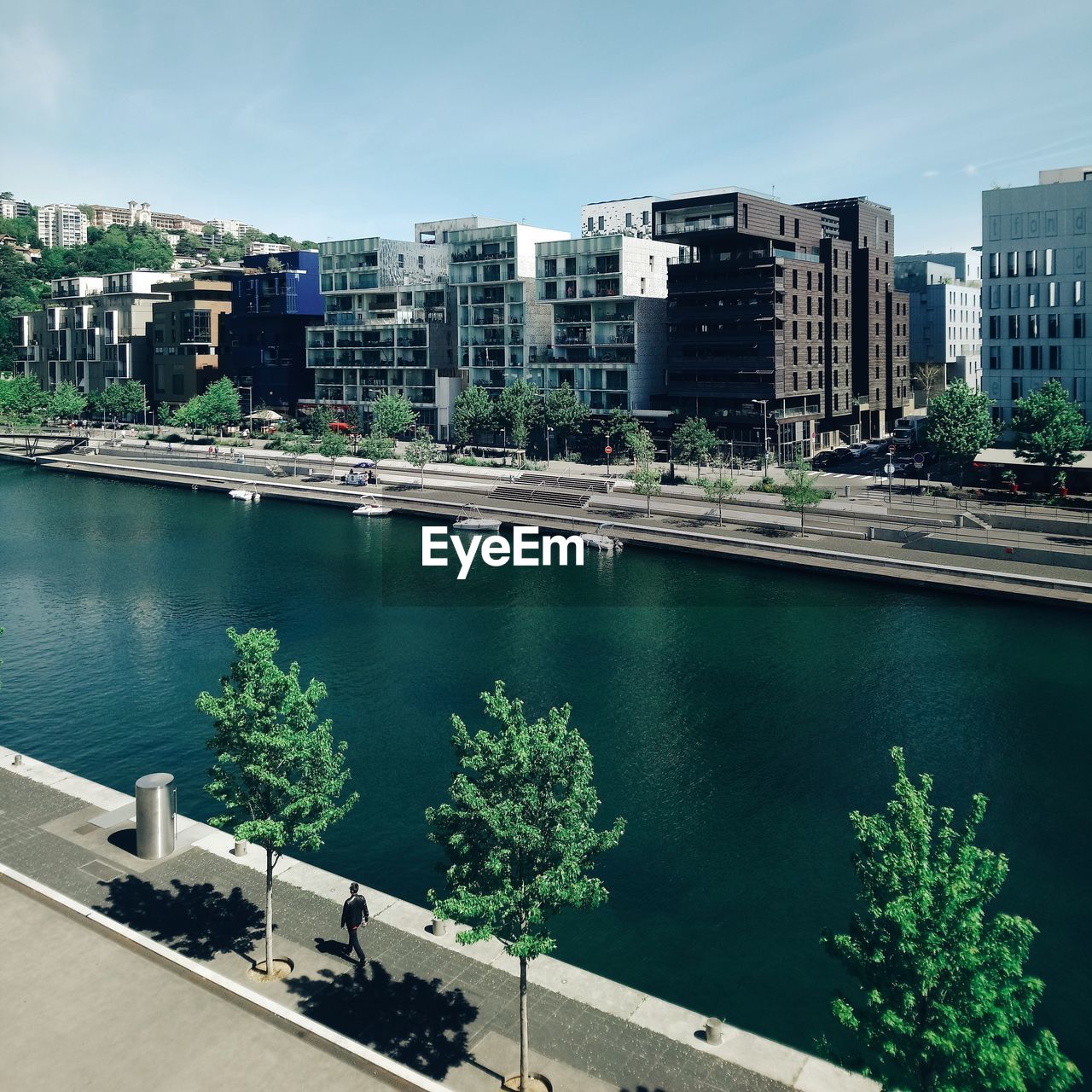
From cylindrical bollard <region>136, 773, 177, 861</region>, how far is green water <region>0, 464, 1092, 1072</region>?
18.2ft

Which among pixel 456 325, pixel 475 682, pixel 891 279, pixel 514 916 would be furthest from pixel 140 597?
pixel 891 279

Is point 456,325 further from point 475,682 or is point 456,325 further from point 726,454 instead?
point 475,682

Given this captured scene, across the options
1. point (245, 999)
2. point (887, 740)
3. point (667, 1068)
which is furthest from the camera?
point (887, 740)

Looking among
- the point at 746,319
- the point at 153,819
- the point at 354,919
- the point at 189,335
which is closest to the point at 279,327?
the point at 189,335

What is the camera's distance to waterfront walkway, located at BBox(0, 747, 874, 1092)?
21547mm

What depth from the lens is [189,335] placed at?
182 m

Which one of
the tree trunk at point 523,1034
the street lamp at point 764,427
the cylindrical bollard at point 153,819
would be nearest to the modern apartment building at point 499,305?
the street lamp at point 764,427

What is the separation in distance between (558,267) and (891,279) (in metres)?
51.2

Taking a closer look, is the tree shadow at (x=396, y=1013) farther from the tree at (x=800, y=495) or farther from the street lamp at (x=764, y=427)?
Answer: the street lamp at (x=764, y=427)

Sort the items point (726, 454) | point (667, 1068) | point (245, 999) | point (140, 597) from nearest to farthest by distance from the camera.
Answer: point (667, 1068) → point (245, 999) → point (140, 597) → point (726, 454)

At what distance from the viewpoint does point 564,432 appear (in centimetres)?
12644

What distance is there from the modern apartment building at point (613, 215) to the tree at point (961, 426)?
283ft

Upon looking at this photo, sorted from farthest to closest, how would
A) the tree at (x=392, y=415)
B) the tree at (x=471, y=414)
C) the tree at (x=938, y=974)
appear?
the tree at (x=392, y=415), the tree at (x=471, y=414), the tree at (x=938, y=974)

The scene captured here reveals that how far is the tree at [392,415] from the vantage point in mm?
135125
